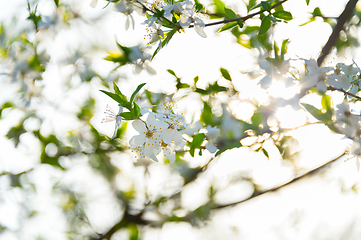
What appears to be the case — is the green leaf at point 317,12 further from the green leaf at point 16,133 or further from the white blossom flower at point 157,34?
the green leaf at point 16,133

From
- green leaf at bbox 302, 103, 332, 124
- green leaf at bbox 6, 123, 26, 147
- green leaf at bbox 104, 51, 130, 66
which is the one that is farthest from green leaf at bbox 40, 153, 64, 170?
green leaf at bbox 302, 103, 332, 124

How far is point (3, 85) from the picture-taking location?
1568 millimetres

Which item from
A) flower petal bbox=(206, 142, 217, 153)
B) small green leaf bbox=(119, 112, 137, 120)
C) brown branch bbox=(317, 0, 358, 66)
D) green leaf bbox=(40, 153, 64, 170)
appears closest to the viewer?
small green leaf bbox=(119, 112, 137, 120)

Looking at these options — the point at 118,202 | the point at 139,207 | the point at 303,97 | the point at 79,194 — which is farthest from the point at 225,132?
the point at 79,194

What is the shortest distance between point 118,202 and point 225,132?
1.17m

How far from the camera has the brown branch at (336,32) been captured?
931 millimetres

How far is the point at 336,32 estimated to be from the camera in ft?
3.14

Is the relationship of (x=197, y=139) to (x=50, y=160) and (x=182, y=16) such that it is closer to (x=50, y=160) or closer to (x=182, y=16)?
(x=182, y=16)

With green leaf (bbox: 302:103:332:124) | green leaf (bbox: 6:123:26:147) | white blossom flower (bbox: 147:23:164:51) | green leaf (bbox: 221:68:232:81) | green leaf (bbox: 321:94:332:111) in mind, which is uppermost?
white blossom flower (bbox: 147:23:164:51)

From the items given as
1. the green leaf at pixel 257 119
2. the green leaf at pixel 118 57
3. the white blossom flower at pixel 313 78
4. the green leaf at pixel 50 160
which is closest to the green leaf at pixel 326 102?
the white blossom flower at pixel 313 78

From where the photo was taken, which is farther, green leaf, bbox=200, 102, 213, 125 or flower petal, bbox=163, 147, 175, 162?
A: green leaf, bbox=200, 102, 213, 125

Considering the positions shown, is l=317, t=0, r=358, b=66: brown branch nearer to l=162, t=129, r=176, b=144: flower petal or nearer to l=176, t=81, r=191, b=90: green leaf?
l=176, t=81, r=191, b=90: green leaf

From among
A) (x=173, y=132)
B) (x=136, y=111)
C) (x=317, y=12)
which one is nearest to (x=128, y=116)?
(x=136, y=111)

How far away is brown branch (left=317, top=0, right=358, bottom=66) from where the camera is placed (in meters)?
0.93
